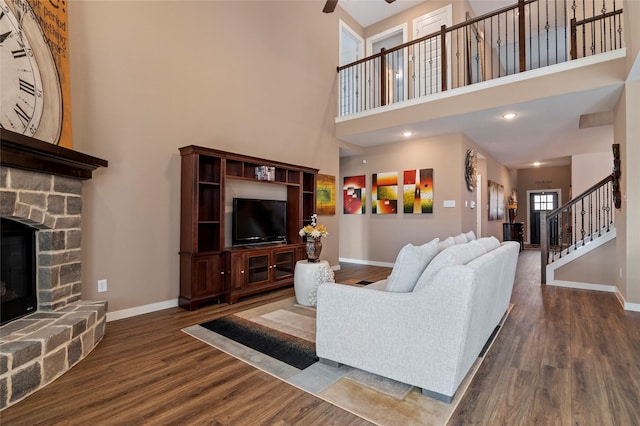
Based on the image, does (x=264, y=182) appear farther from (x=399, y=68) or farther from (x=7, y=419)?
(x=399, y=68)

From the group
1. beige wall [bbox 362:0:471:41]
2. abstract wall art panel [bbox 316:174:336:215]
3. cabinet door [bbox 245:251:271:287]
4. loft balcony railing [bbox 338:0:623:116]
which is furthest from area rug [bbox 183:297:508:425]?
beige wall [bbox 362:0:471:41]

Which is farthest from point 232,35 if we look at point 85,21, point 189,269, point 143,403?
point 143,403

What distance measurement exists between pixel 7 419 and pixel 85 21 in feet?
10.8

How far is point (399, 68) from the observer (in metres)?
7.07

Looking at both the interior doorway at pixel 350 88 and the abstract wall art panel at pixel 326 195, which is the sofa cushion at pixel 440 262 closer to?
the abstract wall art panel at pixel 326 195

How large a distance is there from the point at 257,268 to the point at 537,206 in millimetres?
11553

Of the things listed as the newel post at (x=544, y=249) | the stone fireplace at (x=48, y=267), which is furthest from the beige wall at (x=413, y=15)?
the stone fireplace at (x=48, y=267)

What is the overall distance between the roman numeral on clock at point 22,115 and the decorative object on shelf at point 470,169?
6118 millimetres

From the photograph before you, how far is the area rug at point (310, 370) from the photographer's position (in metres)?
1.71

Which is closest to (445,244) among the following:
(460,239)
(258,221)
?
(460,239)

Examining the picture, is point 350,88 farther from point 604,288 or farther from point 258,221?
point 604,288

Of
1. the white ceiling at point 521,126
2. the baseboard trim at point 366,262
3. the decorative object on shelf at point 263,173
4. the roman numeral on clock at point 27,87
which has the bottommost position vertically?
the baseboard trim at point 366,262

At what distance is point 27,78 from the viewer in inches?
91.8

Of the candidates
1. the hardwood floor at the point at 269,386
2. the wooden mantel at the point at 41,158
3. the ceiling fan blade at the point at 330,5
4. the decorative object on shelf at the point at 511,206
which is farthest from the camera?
the decorative object on shelf at the point at 511,206
